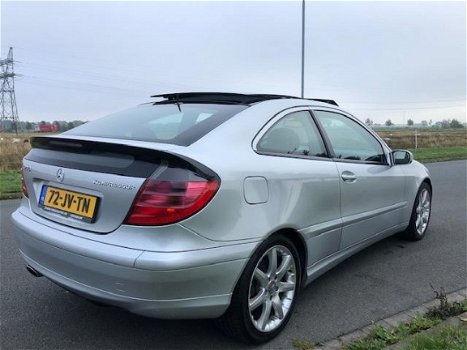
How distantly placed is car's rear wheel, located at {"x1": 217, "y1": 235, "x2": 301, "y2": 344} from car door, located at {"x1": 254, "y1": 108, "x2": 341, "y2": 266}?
0.19 m

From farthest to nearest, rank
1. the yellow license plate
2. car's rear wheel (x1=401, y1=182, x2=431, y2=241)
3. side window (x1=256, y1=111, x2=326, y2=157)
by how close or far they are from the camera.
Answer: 1. car's rear wheel (x1=401, y1=182, x2=431, y2=241)
2. side window (x1=256, y1=111, x2=326, y2=157)
3. the yellow license plate

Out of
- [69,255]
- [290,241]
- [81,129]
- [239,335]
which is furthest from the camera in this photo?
[81,129]

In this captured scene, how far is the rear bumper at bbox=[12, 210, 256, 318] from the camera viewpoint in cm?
246

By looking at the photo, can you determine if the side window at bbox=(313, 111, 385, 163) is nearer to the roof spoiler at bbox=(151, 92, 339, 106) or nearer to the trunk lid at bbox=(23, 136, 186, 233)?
the roof spoiler at bbox=(151, 92, 339, 106)

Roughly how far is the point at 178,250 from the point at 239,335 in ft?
2.67

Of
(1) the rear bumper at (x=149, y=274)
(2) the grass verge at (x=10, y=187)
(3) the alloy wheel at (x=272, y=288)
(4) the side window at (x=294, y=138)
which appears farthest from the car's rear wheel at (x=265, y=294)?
(2) the grass verge at (x=10, y=187)

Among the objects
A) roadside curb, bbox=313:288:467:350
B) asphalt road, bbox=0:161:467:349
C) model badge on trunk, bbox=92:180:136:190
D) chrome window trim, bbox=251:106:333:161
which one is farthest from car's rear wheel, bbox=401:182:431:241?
model badge on trunk, bbox=92:180:136:190

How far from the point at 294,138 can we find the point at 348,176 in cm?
65

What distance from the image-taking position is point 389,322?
3.29m

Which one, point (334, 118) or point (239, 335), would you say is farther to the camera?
point (334, 118)

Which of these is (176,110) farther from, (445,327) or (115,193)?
(445,327)

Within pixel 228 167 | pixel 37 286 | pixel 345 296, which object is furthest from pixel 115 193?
pixel 345 296

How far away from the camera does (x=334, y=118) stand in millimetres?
4133

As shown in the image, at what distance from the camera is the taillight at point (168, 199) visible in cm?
250
